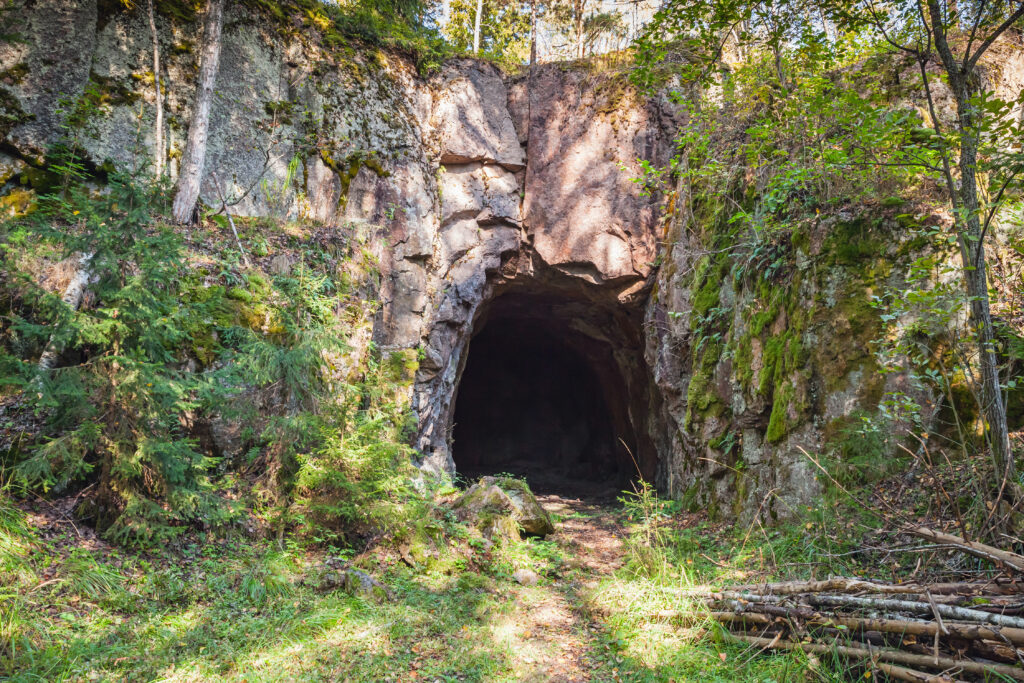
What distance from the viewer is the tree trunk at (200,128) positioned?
807 centimetres

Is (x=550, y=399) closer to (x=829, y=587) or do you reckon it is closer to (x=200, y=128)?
(x=200, y=128)

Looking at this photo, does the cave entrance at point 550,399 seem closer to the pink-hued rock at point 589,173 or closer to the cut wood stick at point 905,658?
the pink-hued rock at point 589,173

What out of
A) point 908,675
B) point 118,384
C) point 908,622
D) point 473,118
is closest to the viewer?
point 908,675

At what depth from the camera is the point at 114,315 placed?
433 cm

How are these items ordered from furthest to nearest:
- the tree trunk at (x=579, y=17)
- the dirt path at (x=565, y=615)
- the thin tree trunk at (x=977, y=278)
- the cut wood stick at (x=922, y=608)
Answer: the tree trunk at (x=579, y=17) → the dirt path at (x=565, y=615) → the thin tree trunk at (x=977, y=278) → the cut wood stick at (x=922, y=608)

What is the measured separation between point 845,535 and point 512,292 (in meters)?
10.0

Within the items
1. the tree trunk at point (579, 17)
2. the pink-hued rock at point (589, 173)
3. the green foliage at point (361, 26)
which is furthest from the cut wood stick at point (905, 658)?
the tree trunk at point (579, 17)

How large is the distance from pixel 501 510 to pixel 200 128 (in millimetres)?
7216

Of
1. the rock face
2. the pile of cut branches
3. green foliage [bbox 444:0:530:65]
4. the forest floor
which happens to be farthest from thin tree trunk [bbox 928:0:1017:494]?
green foliage [bbox 444:0:530:65]

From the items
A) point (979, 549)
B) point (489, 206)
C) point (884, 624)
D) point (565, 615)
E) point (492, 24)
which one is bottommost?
point (565, 615)

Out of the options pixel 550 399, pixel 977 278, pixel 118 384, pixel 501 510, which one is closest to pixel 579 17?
pixel 550 399

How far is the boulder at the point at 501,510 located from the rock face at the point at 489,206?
0.36 ft

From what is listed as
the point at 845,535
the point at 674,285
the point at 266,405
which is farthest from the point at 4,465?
the point at 674,285

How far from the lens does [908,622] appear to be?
10.0ft
